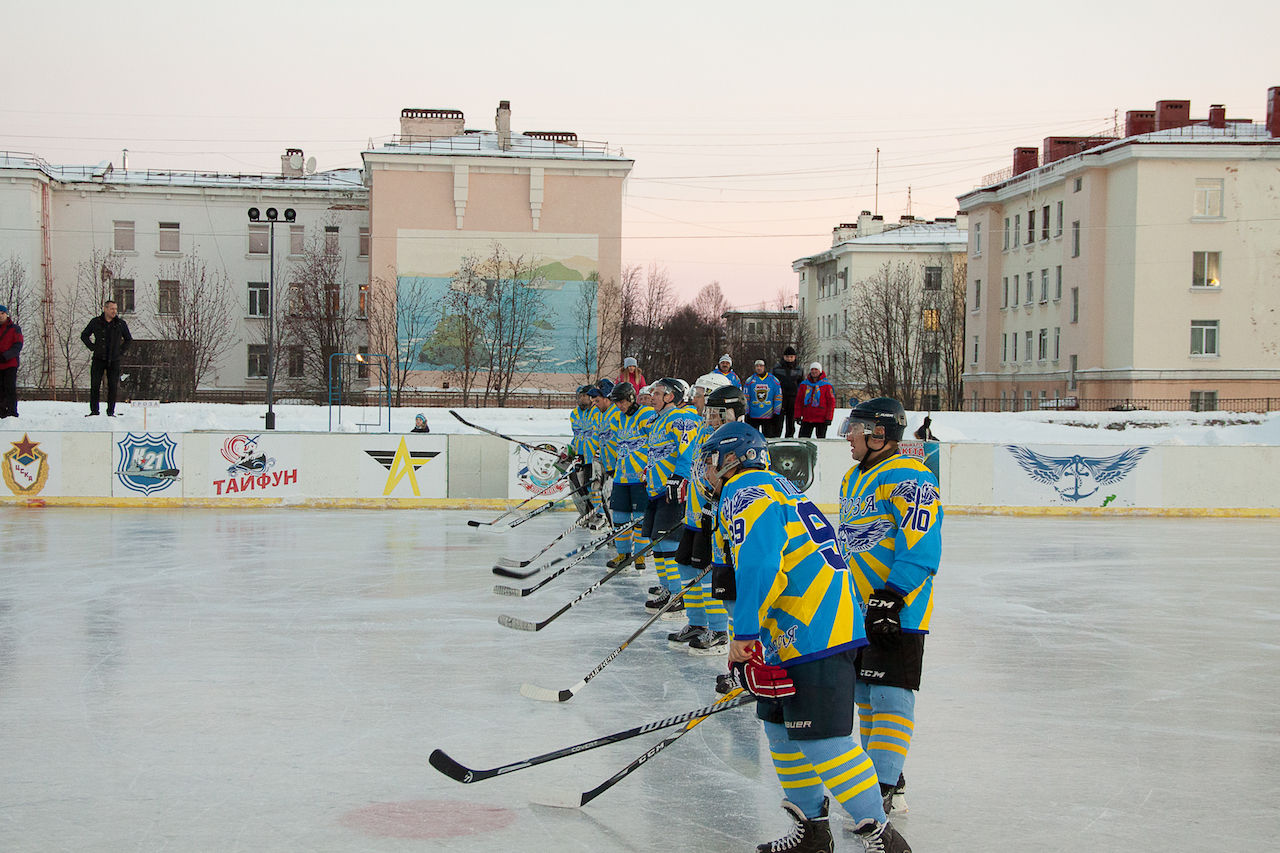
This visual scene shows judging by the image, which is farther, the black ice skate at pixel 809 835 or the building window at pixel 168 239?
the building window at pixel 168 239

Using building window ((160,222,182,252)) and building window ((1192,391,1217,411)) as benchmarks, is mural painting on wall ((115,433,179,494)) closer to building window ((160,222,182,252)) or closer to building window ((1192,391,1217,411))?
building window ((1192,391,1217,411))

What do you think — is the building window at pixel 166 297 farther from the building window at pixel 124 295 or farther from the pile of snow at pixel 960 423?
the pile of snow at pixel 960 423

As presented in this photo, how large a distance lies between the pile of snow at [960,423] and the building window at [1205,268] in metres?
7.25

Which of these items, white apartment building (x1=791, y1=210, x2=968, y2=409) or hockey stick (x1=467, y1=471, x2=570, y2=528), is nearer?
hockey stick (x1=467, y1=471, x2=570, y2=528)

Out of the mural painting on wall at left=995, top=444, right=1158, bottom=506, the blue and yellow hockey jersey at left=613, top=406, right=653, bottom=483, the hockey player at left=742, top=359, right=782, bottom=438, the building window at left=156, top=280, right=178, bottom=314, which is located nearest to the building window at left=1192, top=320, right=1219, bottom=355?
the mural painting on wall at left=995, top=444, right=1158, bottom=506

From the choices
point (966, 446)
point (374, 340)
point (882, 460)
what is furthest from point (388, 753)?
point (374, 340)

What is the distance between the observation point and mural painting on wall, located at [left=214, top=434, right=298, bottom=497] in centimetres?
1469

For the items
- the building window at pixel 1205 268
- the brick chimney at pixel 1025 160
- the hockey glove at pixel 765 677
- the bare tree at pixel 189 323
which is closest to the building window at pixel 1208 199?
the building window at pixel 1205 268

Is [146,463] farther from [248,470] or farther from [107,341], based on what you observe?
[107,341]

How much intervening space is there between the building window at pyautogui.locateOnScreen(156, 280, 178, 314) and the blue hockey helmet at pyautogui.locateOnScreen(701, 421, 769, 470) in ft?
135

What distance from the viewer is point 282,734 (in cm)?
470

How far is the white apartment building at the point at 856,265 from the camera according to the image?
2098 inches

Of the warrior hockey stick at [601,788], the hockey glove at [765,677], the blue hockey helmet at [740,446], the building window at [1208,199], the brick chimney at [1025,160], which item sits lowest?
the warrior hockey stick at [601,788]

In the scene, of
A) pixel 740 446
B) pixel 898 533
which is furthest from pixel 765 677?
pixel 898 533
